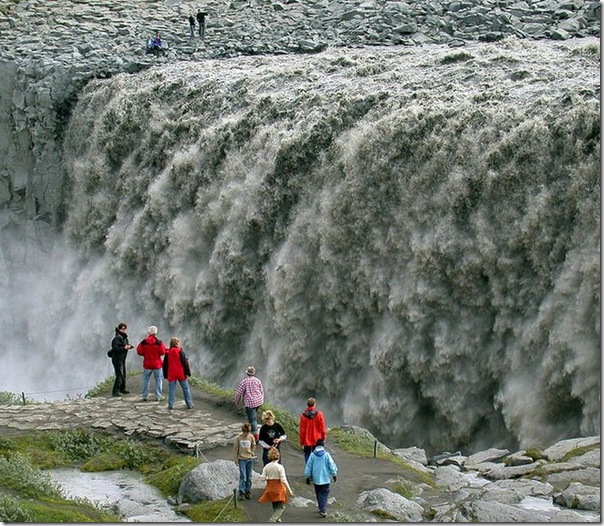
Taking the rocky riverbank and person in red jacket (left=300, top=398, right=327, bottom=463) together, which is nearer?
the rocky riverbank

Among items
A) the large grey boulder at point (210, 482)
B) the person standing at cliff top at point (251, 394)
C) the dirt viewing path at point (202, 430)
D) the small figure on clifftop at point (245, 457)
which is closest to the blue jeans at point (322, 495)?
the dirt viewing path at point (202, 430)

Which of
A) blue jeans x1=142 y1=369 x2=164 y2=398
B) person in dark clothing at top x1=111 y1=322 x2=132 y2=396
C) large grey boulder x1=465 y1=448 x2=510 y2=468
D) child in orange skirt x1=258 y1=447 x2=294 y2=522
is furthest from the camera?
person in dark clothing at top x1=111 y1=322 x2=132 y2=396

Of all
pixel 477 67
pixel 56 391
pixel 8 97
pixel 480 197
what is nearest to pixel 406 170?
pixel 480 197

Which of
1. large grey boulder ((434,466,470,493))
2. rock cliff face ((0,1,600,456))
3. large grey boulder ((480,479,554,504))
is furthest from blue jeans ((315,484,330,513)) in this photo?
rock cliff face ((0,1,600,456))

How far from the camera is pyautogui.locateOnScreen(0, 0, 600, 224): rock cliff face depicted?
4566 centimetres

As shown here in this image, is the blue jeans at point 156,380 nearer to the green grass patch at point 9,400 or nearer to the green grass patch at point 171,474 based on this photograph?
the green grass patch at point 171,474

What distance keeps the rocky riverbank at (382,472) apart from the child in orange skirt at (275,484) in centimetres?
57

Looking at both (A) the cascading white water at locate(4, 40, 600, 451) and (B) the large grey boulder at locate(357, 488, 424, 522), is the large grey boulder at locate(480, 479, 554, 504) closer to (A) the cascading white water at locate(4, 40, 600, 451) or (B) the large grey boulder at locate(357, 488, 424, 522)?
(B) the large grey boulder at locate(357, 488, 424, 522)

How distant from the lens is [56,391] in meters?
40.0

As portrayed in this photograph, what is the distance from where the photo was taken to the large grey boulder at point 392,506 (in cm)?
2091

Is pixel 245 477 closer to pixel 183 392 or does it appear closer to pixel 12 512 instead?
pixel 12 512

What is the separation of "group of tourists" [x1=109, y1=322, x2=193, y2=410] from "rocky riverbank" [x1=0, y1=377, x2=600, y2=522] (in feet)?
1.10

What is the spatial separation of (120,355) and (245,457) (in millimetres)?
7803

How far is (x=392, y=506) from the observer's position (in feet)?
69.1
